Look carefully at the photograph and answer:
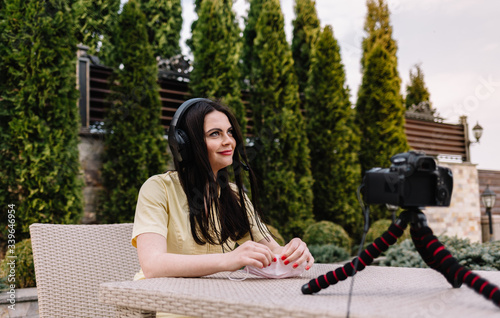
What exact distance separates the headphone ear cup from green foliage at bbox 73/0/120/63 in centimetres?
737

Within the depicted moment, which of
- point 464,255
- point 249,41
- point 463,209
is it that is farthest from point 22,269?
→ point 463,209

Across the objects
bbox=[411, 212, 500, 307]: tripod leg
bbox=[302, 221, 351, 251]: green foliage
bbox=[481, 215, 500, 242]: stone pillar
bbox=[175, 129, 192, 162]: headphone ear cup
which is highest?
bbox=[175, 129, 192, 162]: headphone ear cup

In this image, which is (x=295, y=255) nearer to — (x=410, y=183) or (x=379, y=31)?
(x=410, y=183)

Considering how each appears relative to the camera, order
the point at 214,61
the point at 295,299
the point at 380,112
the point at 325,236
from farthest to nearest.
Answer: the point at 380,112, the point at 214,61, the point at 325,236, the point at 295,299

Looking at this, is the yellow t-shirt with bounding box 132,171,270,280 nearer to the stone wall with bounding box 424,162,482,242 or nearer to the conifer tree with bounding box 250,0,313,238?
the conifer tree with bounding box 250,0,313,238

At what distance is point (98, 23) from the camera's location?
28.0 feet

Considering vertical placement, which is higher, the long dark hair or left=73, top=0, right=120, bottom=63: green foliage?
left=73, top=0, right=120, bottom=63: green foliage

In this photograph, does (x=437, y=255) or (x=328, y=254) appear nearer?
(x=437, y=255)

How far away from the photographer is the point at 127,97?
6062 mm

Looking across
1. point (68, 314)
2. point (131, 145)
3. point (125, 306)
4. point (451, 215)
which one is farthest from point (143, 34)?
point (451, 215)

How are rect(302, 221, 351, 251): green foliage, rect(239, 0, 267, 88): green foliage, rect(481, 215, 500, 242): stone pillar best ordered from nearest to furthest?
1. rect(302, 221, 351, 251): green foliage
2. rect(239, 0, 267, 88): green foliage
3. rect(481, 215, 500, 242): stone pillar

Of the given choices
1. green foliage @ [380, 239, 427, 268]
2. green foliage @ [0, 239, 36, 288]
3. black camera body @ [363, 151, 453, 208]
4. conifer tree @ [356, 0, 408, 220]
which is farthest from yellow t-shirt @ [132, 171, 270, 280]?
conifer tree @ [356, 0, 408, 220]

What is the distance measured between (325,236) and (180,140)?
17.5 feet

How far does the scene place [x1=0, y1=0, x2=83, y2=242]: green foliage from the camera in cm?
479
